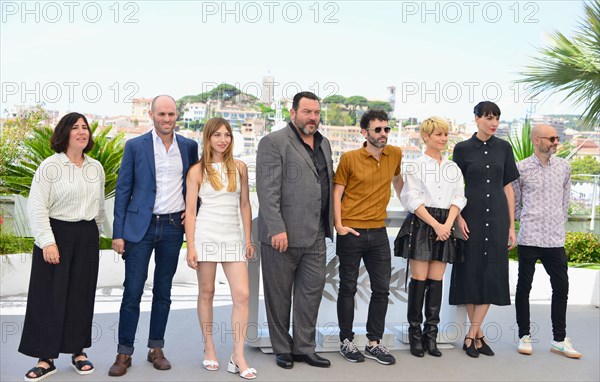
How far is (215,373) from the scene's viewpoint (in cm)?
363

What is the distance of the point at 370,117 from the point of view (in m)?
3.78

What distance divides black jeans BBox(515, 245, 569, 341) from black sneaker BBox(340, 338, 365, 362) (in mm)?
1108

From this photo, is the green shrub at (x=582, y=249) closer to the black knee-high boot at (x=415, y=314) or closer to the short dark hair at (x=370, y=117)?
the black knee-high boot at (x=415, y=314)

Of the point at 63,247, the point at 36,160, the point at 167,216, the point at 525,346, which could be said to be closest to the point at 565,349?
the point at 525,346

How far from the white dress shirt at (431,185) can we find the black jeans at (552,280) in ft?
2.08

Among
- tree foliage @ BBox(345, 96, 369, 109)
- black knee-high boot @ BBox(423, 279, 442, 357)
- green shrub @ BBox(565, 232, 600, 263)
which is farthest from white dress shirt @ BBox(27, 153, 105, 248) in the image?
tree foliage @ BBox(345, 96, 369, 109)

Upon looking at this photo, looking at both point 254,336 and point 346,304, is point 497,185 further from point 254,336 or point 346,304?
point 254,336

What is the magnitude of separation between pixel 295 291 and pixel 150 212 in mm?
→ 935

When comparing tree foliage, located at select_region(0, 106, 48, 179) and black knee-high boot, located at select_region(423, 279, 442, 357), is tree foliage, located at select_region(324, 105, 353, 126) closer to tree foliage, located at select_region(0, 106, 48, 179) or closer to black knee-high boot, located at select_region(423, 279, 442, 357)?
tree foliage, located at select_region(0, 106, 48, 179)

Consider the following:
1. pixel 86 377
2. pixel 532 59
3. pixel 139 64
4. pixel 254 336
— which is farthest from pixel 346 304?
pixel 139 64

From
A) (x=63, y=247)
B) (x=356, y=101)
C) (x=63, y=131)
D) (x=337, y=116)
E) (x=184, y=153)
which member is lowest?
(x=63, y=247)

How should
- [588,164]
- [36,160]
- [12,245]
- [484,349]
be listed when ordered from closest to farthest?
1. [484,349]
2. [12,245]
3. [36,160]
4. [588,164]

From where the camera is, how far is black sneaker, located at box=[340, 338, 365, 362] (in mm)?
3908

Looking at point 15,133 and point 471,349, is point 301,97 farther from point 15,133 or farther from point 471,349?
point 15,133
